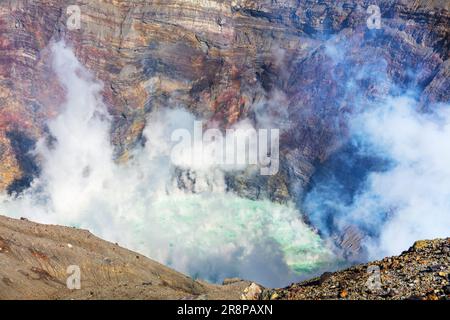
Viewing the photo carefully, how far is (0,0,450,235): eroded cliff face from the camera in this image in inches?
3971

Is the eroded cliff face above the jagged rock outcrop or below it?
above

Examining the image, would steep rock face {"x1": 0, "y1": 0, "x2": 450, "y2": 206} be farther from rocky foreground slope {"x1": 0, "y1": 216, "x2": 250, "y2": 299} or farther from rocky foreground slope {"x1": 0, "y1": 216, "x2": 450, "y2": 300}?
rocky foreground slope {"x1": 0, "y1": 216, "x2": 450, "y2": 300}

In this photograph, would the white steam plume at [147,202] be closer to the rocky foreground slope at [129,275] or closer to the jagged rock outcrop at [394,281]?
the rocky foreground slope at [129,275]

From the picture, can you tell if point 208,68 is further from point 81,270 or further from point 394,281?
point 394,281

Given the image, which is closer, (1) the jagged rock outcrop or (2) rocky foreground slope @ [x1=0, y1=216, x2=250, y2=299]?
(1) the jagged rock outcrop

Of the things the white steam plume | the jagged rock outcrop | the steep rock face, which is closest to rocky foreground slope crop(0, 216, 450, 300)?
the jagged rock outcrop

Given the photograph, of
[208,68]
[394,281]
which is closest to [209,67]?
[208,68]

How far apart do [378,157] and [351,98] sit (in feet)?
41.1

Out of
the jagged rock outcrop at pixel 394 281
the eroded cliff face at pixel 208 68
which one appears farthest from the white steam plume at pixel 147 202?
the jagged rock outcrop at pixel 394 281

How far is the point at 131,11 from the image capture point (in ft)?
358

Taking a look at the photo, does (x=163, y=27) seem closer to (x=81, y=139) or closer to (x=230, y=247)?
(x=81, y=139)

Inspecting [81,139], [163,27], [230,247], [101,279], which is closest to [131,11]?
[163,27]

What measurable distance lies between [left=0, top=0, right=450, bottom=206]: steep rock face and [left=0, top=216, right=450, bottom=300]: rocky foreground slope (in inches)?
2324
